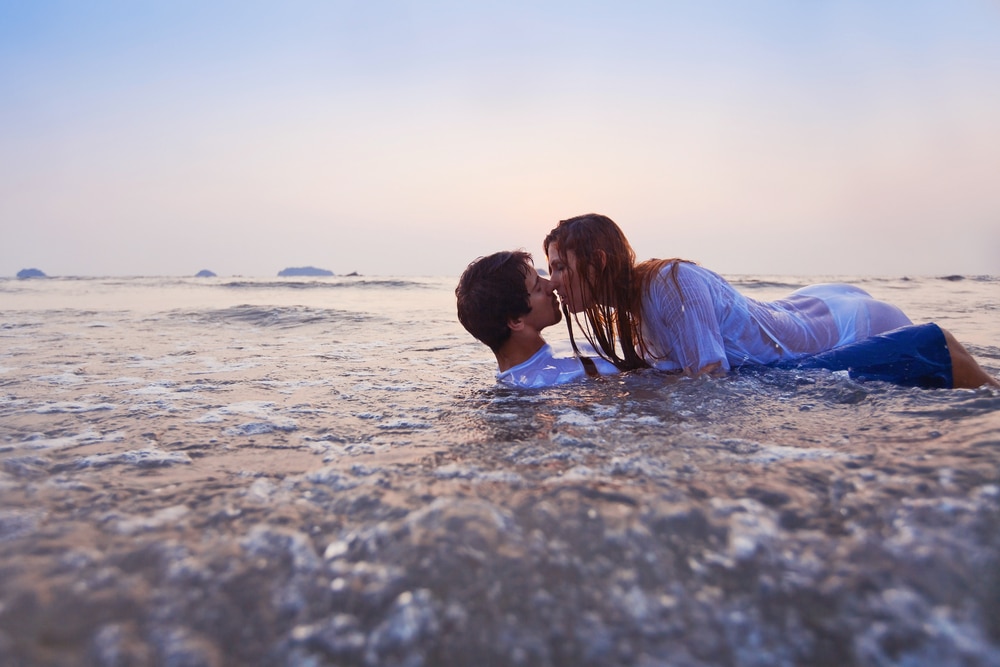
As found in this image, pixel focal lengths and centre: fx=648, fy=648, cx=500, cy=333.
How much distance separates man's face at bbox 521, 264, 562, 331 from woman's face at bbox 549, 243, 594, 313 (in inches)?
10.3

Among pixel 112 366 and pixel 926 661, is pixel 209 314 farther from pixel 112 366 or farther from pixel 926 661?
pixel 926 661

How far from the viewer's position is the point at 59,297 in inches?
526

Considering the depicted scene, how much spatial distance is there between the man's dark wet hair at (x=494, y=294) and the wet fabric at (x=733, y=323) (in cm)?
82

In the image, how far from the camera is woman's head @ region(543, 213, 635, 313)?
12.3 ft

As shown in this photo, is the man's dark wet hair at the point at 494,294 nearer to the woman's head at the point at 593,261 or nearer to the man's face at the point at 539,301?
the man's face at the point at 539,301

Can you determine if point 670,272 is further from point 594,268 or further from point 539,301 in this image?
point 539,301

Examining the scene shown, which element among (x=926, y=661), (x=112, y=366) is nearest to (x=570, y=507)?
(x=926, y=661)

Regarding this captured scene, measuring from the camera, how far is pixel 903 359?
3.39 m

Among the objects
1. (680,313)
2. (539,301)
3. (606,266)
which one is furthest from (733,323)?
(539,301)

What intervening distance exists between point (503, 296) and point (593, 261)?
2.27 ft

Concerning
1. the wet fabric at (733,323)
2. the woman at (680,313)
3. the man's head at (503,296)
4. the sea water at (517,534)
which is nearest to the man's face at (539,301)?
the man's head at (503,296)

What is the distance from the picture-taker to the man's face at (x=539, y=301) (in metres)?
Answer: 4.21

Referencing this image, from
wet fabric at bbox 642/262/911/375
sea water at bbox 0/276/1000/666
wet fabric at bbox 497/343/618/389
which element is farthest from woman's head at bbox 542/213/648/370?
sea water at bbox 0/276/1000/666

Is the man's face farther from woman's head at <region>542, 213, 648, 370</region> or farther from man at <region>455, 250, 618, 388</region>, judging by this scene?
woman's head at <region>542, 213, 648, 370</region>
